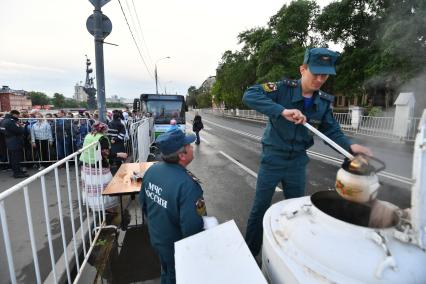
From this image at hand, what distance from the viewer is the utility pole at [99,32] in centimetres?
593

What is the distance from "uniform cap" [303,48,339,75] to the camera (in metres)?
2.39

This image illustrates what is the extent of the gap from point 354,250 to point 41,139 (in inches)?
383

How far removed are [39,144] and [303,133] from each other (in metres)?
8.96

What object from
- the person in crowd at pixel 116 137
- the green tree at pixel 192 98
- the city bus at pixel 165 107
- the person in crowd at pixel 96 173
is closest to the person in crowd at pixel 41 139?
the person in crowd at pixel 116 137

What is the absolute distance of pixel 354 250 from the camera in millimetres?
1314

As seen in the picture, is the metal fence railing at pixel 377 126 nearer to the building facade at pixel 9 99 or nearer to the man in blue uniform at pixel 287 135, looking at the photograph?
the man in blue uniform at pixel 287 135

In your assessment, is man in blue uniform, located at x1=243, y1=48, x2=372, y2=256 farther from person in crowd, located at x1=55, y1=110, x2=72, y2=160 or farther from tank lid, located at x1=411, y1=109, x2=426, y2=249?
person in crowd, located at x1=55, y1=110, x2=72, y2=160

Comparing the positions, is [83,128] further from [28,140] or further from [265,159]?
[265,159]

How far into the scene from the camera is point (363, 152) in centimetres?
202

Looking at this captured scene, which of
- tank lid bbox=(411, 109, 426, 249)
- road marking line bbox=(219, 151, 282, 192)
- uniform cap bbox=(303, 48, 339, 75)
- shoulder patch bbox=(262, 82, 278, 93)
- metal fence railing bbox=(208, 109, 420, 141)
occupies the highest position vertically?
uniform cap bbox=(303, 48, 339, 75)

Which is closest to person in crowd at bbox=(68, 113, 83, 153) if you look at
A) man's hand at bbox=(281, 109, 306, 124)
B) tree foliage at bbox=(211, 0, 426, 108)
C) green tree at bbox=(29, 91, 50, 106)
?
man's hand at bbox=(281, 109, 306, 124)

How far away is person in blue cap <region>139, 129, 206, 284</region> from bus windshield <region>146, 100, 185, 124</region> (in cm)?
1321

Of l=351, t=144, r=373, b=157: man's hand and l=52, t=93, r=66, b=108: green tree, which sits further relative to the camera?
l=52, t=93, r=66, b=108: green tree

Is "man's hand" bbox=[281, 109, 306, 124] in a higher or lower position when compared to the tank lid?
higher
